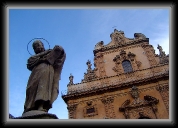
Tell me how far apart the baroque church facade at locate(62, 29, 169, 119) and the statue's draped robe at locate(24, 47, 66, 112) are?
12524 millimetres

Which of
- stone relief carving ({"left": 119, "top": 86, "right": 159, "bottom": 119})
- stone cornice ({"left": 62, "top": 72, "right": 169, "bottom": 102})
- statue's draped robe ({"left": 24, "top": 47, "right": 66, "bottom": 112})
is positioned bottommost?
statue's draped robe ({"left": 24, "top": 47, "right": 66, "bottom": 112})

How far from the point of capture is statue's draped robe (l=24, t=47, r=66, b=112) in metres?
3.43

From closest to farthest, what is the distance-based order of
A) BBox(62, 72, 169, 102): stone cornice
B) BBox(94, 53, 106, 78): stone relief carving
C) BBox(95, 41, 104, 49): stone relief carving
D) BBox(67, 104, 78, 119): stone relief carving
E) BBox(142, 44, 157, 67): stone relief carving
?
BBox(67, 104, 78, 119): stone relief carving → BBox(62, 72, 169, 102): stone cornice → BBox(142, 44, 157, 67): stone relief carving → BBox(94, 53, 106, 78): stone relief carving → BBox(95, 41, 104, 49): stone relief carving

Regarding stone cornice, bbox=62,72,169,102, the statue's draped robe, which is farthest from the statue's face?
stone cornice, bbox=62,72,169,102

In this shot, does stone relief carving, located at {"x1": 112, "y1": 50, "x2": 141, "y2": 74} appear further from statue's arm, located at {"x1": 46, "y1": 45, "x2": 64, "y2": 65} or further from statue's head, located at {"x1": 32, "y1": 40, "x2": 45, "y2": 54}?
statue's arm, located at {"x1": 46, "y1": 45, "x2": 64, "y2": 65}

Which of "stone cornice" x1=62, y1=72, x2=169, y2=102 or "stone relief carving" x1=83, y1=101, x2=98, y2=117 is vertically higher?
"stone cornice" x1=62, y1=72, x2=169, y2=102

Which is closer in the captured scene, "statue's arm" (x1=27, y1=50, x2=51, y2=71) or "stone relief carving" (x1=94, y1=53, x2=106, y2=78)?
"statue's arm" (x1=27, y1=50, x2=51, y2=71)

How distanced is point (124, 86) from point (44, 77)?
14120 mm

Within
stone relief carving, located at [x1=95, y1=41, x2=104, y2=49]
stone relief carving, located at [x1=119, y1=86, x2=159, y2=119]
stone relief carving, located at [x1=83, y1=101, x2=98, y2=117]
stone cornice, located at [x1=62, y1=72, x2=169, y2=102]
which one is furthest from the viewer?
stone relief carving, located at [x1=95, y1=41, x2=104, y2=49]

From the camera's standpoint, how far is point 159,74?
57.0 feet

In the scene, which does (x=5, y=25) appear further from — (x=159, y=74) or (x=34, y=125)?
(x=159, y=74)

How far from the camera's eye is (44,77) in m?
3.66

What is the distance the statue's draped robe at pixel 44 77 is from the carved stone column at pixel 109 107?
40.9 feet
